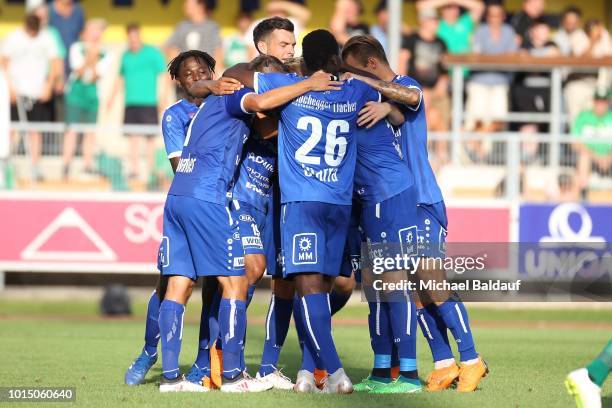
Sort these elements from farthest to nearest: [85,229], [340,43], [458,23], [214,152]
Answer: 1. [458,23]
2. [340,43]
3. [85,229]
4. [214,152]

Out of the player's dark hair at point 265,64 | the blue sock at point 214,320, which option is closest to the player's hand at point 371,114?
the player's dark hair at point 265,64

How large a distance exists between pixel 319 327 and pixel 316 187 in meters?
1.02

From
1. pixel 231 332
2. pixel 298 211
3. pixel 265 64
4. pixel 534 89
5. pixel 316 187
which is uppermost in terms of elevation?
pixel 534 89

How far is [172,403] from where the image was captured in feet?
29.0

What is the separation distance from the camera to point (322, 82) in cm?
934

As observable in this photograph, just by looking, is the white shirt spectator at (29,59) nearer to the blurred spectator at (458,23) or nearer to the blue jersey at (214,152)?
the blurred spectator at (458,23)

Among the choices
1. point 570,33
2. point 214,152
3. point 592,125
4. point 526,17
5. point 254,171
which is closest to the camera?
point 214,152

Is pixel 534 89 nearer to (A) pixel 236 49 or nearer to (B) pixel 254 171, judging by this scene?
(A) pixel 236 49

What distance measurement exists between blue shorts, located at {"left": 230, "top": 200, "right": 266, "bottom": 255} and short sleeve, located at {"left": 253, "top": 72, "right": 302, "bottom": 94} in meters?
1.04

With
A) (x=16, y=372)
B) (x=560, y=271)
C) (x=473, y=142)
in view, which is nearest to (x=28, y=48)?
(x=473, y=142)

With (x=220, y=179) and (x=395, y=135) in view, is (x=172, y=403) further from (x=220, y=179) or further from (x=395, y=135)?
(x=395, y=135)

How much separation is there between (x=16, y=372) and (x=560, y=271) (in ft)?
30.6

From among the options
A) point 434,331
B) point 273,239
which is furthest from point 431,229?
point 273,239

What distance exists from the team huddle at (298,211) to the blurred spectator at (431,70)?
10.5 m
